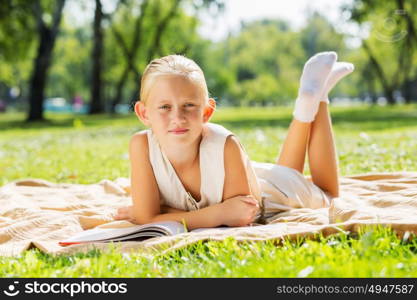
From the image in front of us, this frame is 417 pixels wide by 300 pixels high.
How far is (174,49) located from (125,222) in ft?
3.86

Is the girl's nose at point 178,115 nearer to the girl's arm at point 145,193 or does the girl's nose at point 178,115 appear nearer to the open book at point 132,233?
the girl's arm at point 145,193

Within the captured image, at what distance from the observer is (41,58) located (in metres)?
19.4

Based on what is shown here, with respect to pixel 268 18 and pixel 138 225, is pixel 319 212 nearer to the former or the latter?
pixel 138 225

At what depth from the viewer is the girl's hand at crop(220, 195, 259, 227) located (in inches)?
124

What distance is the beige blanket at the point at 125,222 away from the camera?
2836 millimetres

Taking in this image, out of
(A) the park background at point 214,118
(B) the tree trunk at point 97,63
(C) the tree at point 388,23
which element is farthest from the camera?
(B) the tree trunk at point 97,63

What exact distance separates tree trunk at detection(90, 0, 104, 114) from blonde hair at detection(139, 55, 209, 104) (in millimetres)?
20827

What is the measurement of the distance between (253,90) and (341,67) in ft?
167

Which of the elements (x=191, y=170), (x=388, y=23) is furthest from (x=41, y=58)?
(x=191, y=170)

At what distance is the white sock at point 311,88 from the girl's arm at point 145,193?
3.77 ft

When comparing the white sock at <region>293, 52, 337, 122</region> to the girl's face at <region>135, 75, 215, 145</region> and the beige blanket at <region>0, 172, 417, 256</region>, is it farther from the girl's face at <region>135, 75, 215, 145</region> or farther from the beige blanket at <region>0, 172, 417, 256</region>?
the girl's face at <region>135, 75, 215, 145</region>

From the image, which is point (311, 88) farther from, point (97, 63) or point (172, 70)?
point (97, 63)

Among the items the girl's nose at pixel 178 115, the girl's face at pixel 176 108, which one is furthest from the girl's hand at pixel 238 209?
the girl's nose at pixel 178 115

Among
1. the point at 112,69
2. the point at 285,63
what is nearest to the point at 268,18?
the point at 285,63
